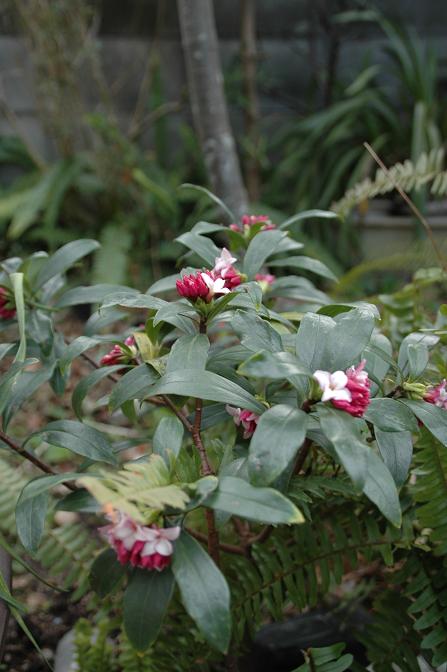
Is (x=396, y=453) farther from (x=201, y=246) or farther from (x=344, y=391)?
(x=201, y=246)

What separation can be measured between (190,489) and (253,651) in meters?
0.77

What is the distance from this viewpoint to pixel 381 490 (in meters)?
0.74

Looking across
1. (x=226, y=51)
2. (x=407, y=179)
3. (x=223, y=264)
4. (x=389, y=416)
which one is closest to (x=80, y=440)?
(x=223, y=264)

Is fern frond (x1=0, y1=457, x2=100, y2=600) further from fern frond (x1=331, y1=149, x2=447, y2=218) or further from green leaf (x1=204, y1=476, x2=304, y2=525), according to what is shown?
fern frond (x1=331, y1=149, x2=447, y2=218)

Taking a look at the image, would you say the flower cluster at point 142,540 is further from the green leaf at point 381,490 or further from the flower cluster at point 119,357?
the flower cluster at point 119,357

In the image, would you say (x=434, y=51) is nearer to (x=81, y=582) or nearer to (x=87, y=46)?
(x=87, y=46)

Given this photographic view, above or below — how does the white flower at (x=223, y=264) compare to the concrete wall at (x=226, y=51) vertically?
above

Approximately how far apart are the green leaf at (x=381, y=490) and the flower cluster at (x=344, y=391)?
0.16ft

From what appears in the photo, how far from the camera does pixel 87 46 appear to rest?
3461 millimetres

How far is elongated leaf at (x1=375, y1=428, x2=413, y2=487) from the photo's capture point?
852 mm

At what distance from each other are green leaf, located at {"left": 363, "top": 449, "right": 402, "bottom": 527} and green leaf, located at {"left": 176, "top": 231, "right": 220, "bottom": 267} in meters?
0.44

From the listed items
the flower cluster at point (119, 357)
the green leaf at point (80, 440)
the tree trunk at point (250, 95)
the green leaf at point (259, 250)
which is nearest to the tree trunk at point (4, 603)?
the green leaf at point (80, 440)

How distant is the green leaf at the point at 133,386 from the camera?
0.89 meters

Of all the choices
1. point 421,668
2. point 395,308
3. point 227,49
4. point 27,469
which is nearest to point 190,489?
point 421,668
